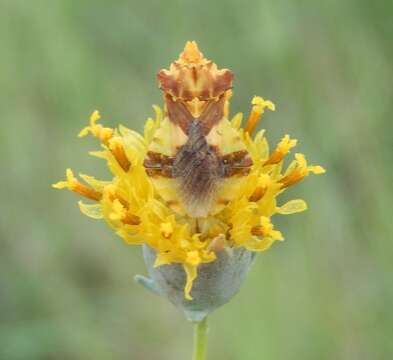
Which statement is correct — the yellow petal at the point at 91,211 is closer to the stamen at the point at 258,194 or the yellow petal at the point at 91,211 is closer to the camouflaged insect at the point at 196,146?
the camouflaged insect at the point at 196,146

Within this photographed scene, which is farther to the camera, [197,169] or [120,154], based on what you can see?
[120,154]

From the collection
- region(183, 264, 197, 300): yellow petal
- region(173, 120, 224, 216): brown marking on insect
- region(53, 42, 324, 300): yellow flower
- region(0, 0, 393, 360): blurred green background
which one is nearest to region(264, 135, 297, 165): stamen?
region(53, 42, 324, 300): yellow flower

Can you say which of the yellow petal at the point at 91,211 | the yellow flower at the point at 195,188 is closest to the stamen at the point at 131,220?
the yellow flower at the point at 195,188

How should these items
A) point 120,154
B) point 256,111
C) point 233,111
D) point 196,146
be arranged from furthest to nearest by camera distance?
1. point 233,111
2. point 256,111
3. point 120,154
4. point 196,146

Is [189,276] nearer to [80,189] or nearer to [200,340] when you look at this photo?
[200,340]

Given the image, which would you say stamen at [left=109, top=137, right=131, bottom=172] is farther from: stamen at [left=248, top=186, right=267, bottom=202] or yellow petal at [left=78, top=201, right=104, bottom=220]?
stamen at [left=248, top=186, right=267, bottom=202]

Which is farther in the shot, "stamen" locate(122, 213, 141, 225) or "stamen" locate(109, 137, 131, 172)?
"stamen" locate(109, 137, 131, 172)

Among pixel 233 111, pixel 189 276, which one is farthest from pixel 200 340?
pixel 233 111
